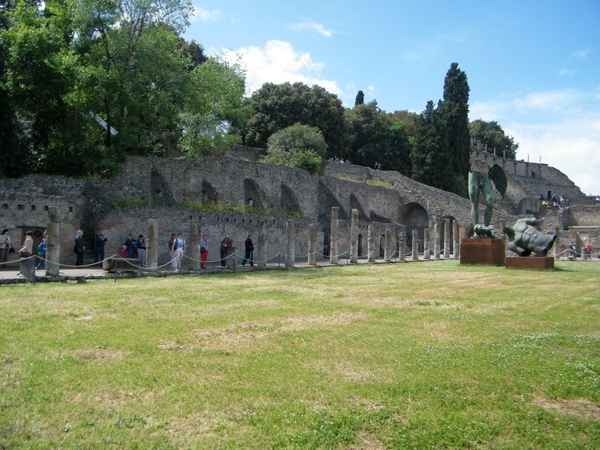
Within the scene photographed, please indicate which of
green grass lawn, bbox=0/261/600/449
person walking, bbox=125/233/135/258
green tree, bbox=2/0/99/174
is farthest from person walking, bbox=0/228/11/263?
green grass lawn, bbox=0/261/600/449

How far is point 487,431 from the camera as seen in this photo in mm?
4371

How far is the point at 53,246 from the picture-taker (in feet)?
49.2

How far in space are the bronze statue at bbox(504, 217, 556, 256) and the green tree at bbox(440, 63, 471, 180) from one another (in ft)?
105

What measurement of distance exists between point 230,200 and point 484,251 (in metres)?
14.7

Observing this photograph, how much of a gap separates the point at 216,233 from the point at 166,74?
29.2ft

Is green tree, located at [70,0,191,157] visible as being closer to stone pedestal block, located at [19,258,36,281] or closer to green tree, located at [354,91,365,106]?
stone pedestal block, located at [19,258,36,281]

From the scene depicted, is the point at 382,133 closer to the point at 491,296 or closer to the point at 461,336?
the point at 491,296

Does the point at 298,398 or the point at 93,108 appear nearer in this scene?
the point at 298,398

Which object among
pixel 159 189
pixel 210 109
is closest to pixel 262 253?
pixel 159 189

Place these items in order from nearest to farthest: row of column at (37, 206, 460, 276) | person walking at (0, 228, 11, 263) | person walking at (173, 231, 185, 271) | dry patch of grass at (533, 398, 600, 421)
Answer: dry patch of grass at (533, 398, 600, 421) < row of column at (37, 206, 460, 276) < person walking at (0, 228, 11, 263) < person walking at (173, 231, 185, 271)

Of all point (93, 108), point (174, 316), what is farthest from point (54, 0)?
point (174, 316)

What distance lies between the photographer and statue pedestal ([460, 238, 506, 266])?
2300cm

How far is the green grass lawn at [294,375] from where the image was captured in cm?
432

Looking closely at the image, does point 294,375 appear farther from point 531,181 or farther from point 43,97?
point 531,181
